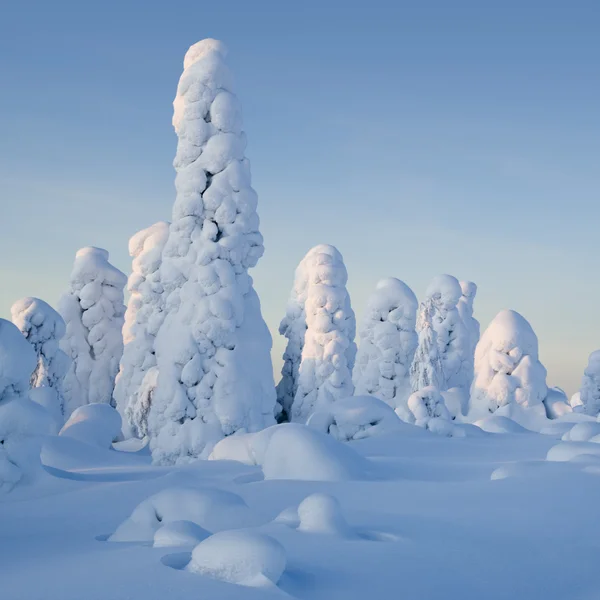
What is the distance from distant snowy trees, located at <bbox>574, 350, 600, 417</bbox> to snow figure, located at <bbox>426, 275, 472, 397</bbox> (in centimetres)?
557

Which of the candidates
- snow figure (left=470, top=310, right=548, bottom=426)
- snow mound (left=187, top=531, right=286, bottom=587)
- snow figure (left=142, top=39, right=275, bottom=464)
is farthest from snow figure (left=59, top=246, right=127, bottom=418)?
snow mound (left=187, top=531, right=286, bottom=587)

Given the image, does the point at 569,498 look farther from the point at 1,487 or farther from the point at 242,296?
the point at 242,296

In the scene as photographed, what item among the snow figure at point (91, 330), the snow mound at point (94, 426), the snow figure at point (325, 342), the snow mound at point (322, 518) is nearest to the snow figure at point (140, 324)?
the snow mound at point (94, 426)

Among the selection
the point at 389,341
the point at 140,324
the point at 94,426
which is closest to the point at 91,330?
the point at 140,324

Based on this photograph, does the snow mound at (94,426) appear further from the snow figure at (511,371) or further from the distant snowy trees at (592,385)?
the distant snowy trees at (592,385)

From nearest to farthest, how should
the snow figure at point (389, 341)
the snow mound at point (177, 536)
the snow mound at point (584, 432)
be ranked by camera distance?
the snow mound at point (177, 536) → the snow mound at point (584, 432) → the snow figure at point (389, 341)

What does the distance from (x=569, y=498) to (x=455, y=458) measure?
5.58 metres

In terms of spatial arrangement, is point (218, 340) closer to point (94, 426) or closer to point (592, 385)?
point (94, 426)

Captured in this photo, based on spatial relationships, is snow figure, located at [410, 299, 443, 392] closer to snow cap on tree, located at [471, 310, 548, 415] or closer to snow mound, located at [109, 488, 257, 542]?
snow cap on tree, located at [471, 310, 548, 415]

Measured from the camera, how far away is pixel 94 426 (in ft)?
62.5

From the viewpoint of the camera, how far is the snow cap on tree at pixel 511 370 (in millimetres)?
27797

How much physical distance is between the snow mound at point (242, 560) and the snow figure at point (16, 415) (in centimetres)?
638

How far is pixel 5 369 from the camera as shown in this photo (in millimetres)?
10164

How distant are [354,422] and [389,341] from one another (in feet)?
34.6
